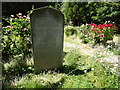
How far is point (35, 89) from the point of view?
2.60 meters

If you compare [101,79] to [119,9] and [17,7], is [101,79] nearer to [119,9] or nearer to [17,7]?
[119,9]

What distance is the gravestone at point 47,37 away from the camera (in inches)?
117

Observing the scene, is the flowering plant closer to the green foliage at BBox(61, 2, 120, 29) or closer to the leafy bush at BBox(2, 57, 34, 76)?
the leafy bush at BBox(2, 57, 34, 76)

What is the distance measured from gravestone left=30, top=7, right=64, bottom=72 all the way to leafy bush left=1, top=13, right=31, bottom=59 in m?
1.10

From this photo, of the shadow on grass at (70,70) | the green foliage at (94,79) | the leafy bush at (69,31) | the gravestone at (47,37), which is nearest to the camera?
the green foliage at (94,79)

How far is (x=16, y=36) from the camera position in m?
4.11

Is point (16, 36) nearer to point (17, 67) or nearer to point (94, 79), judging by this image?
point (17, 67)

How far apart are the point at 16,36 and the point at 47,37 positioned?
1.51 meters

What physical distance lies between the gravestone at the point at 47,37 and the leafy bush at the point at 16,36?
1101 mm

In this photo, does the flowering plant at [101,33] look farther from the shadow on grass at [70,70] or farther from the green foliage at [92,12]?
the green foliage at [92,12]

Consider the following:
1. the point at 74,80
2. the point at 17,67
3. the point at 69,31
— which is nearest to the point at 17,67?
the point at 17,67

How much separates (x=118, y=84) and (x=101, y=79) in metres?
0.35

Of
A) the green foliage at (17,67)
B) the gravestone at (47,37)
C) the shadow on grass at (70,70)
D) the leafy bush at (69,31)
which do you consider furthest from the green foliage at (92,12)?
the green foliage at (17,67)

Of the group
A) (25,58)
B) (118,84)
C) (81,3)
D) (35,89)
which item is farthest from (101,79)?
(81,3)
